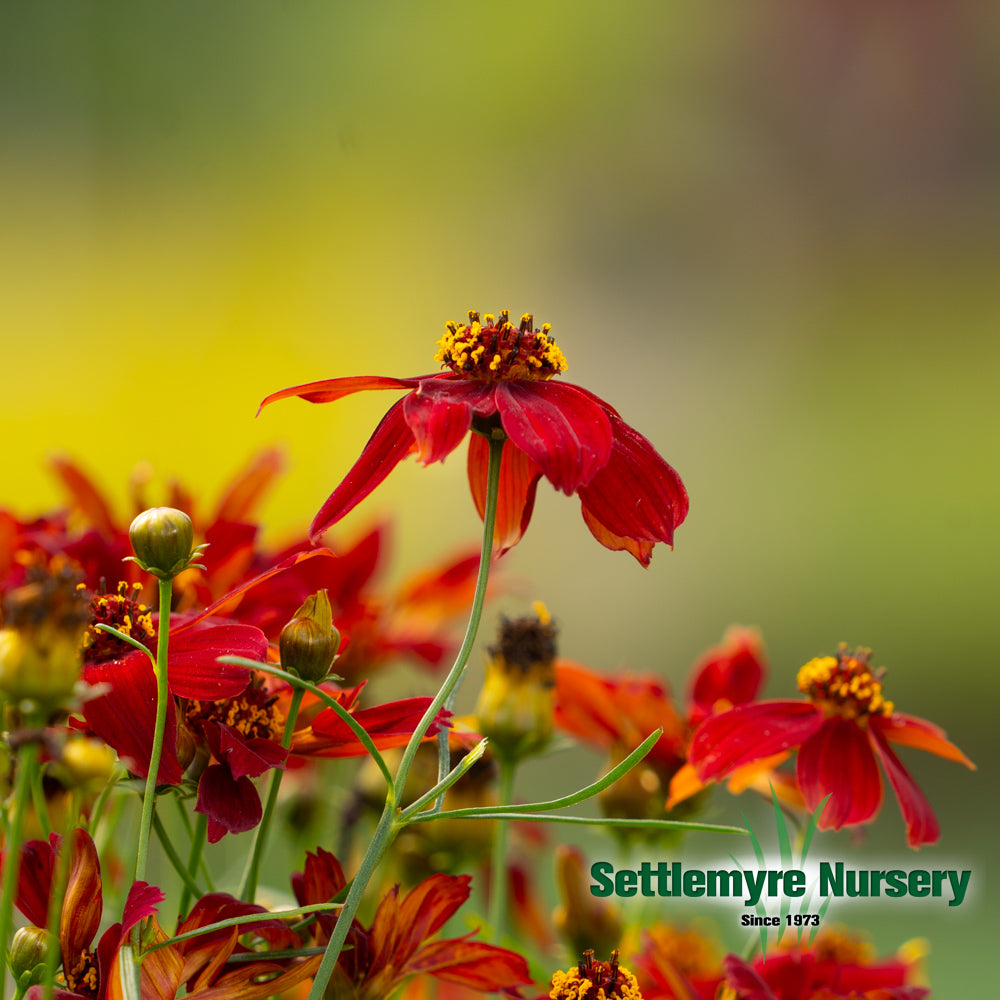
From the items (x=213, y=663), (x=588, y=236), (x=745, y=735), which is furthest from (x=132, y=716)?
(x=588, y=236)

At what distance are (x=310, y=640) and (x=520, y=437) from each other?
0.05 m

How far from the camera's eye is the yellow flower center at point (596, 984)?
19 centimetres

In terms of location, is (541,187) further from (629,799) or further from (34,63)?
(629,799)

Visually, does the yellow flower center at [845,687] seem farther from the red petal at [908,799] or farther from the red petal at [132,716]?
the red petal at [132,716]

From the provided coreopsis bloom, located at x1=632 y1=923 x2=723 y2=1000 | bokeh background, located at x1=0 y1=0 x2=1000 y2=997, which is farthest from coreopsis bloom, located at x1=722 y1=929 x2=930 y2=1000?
bokeh background, located at x1=0 y1=0 x2=1000 y2=997

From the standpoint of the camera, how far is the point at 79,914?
0.18 m

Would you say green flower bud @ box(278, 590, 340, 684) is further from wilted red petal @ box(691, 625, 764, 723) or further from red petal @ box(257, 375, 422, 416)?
wilted red petal @ box(691, 625, 764, 723)

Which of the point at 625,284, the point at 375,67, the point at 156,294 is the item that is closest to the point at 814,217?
the point at 625,284

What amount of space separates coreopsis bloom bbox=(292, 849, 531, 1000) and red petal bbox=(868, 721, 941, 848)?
9 cm

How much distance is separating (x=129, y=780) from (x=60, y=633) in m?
0.07

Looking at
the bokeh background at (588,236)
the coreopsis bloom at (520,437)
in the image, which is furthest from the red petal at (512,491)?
the bokeh background at (588,236)

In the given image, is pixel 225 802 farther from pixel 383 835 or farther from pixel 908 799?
pixel 908 799

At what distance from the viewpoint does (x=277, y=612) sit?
0.24 meters

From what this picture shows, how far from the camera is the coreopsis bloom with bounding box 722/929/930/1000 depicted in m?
0.20
